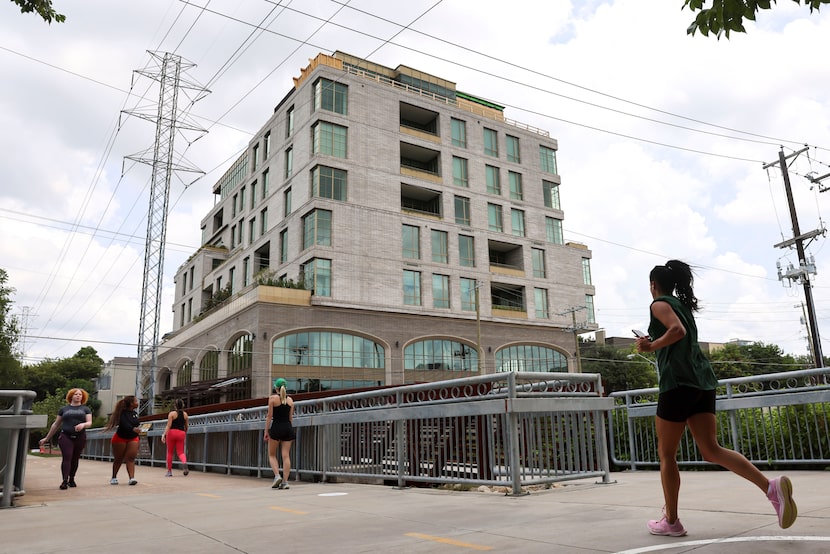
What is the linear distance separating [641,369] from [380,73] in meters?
41.0

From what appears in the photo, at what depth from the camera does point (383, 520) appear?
5.46 metres

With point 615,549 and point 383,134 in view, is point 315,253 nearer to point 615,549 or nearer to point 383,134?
point 383,134

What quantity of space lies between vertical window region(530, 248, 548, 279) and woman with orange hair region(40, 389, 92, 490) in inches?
1806

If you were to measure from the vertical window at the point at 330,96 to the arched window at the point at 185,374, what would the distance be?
25.6 m

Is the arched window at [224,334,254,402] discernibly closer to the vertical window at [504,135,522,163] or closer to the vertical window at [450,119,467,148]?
the vertical window at [450,119,467,148]

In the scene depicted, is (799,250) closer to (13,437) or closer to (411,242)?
(411,242)

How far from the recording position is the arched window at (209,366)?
47.4 meters

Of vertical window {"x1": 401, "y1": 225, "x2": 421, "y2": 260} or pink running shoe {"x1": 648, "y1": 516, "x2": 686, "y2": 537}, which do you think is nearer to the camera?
pink running shoe {"x1": 648, "y1": 516, "x2": 686, "y2": 537}

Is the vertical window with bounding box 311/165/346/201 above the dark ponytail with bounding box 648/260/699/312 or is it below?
above

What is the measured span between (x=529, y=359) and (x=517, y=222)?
39.6 feet

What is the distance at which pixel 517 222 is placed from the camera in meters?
54.1

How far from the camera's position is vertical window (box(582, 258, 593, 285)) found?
191ft

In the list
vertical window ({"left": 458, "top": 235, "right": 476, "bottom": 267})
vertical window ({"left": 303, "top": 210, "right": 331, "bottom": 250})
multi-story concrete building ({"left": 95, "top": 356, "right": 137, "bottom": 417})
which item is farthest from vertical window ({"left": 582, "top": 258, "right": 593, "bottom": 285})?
multi-story concrete building ({"left": 95, "top": 356, "right": 137, "bottom": 417})

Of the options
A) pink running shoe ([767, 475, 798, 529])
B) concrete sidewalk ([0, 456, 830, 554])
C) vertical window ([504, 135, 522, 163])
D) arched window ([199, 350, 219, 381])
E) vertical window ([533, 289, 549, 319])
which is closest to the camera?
pink running shoe ([767, 475, 798, 529])
